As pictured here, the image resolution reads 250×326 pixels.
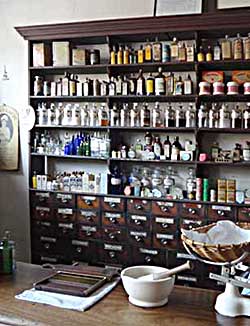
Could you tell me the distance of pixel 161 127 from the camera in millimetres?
4332

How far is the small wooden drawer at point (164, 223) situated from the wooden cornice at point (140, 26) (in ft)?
5.23

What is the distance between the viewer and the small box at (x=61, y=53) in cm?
459

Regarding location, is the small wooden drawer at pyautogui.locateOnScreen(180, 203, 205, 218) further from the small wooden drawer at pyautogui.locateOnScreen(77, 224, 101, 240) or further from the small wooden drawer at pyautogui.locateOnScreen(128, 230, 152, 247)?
the small wooden drawer at pyautogui.locateOnScreen(77, 224, 101, 240)

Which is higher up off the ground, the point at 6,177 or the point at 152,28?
the point at 152,28

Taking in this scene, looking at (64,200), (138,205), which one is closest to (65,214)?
(64,200)

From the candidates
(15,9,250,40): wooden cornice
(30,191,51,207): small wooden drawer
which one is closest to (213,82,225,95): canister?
(15,9,250,40): wooden cornice

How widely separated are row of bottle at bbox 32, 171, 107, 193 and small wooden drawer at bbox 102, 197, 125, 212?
0.34ft

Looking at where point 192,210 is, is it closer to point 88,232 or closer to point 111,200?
point 111,200

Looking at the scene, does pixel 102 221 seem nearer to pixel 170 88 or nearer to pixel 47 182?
pixel 47 182

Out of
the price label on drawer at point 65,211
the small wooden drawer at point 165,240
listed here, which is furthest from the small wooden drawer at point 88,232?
the small wooden drawer at point 165,240

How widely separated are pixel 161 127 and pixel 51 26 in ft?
4.54

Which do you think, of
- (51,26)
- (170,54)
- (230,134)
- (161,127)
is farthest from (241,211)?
(51,26)

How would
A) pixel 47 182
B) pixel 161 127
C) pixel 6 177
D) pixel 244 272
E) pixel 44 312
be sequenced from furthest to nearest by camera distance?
pixel 6 177 → pixel 47 182 → pixel 161 127 → pixel 244 272 → pixel 44 312

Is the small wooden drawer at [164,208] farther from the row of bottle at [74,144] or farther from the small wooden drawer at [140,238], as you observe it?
the row of bottle at [74,144]
